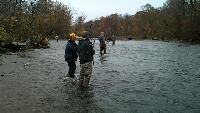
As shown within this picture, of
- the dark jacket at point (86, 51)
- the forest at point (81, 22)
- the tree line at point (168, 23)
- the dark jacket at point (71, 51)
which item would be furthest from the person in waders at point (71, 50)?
the tree line at point (168, 23)

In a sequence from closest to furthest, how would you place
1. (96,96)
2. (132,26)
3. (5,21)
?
(96,96), (5,21), (132,26)

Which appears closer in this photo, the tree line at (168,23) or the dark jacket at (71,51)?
the dark jacket at (71,51)

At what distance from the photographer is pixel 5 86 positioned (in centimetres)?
1198

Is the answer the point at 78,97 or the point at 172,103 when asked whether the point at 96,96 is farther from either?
the point at 172,103

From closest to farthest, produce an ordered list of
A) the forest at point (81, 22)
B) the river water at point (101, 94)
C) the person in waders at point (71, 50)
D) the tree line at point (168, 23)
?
the river water at point (101, 94)
the person in waders at point (71, 50)
the forest at point (81, 22)
the tree line at point (168, 23)

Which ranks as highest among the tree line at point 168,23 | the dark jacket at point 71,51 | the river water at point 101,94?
the tree line at point 168,23

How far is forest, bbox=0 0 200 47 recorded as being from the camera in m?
38.4

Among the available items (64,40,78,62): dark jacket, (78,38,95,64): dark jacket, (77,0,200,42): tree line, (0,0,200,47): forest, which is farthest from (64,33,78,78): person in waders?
(77,0,200,42): tree line

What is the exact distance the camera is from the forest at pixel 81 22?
3843 centimetres

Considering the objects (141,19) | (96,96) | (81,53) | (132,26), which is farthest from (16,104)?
(132,26)

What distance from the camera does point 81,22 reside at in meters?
128

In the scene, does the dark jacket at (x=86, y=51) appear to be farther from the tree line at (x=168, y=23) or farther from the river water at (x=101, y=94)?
the tree line at (x=168, y=23)

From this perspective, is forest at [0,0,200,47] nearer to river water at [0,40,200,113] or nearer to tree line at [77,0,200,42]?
tree line at [77,0,200,42]

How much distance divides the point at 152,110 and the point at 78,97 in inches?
105
